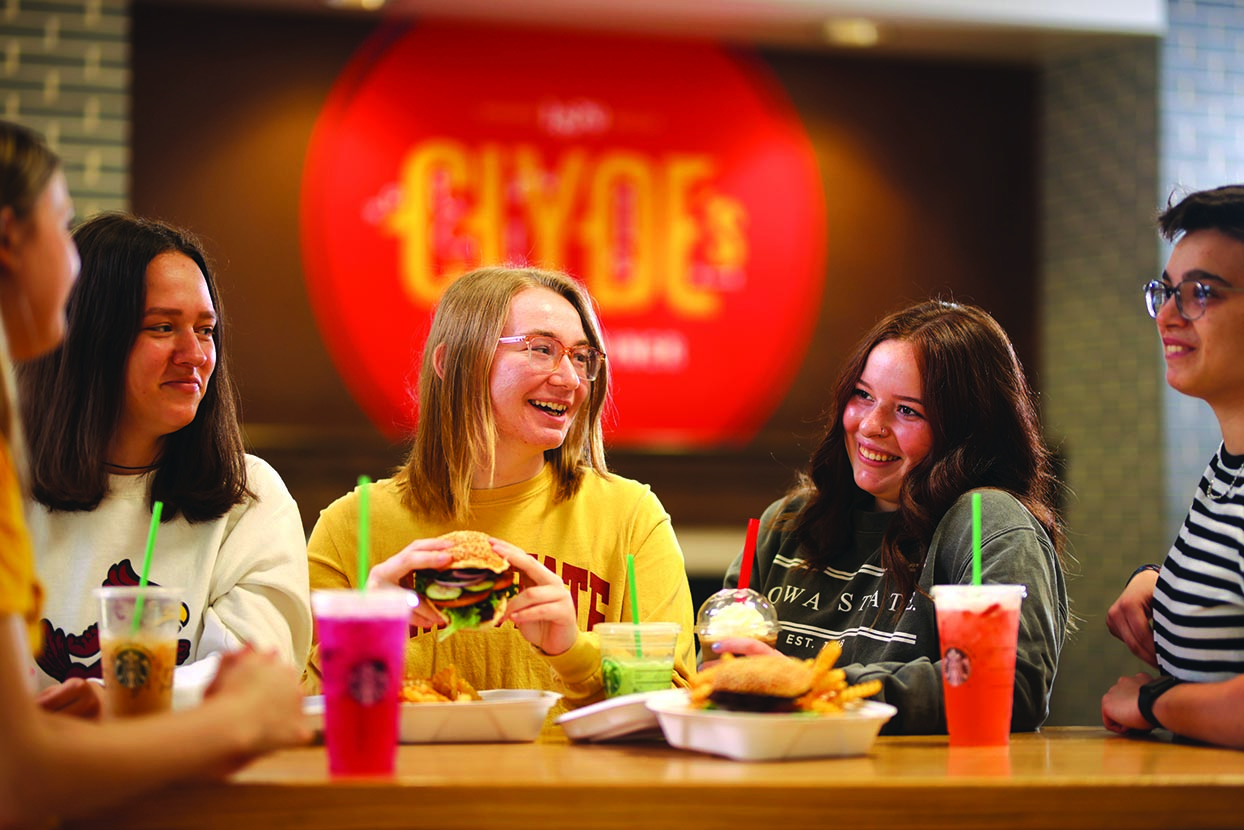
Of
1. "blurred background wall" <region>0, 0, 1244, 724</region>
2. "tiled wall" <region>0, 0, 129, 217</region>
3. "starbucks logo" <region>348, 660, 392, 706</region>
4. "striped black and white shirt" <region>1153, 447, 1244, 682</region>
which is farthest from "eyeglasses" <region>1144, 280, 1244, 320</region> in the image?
"tiled wall" <region>0, 0, 129, 217</region>

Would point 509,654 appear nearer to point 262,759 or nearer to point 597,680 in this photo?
point 597,680

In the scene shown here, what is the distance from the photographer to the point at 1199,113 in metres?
5.21

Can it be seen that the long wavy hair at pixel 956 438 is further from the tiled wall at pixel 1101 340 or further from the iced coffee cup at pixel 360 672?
the tiled wall at pixel 1101 340

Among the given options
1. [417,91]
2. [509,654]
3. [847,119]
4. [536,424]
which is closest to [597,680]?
[509,654]

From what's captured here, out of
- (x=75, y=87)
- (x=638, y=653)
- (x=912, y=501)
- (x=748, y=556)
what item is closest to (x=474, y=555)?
(x=638, y=653)

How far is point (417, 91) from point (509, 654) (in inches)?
128

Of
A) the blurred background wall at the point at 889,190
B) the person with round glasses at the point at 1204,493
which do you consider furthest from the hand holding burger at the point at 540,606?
the blurred background wall at the point at 889,190

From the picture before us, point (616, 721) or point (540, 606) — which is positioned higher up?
point (540, 606)

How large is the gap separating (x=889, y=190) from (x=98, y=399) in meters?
4.00

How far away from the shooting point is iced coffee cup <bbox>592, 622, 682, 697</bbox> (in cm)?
189

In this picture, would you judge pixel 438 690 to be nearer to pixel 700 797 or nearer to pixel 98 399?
pixel 700 797

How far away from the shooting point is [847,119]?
5.46 metres

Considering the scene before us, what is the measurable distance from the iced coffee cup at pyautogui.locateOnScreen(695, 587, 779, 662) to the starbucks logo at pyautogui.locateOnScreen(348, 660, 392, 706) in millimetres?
636

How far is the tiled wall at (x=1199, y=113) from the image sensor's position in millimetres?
5090
